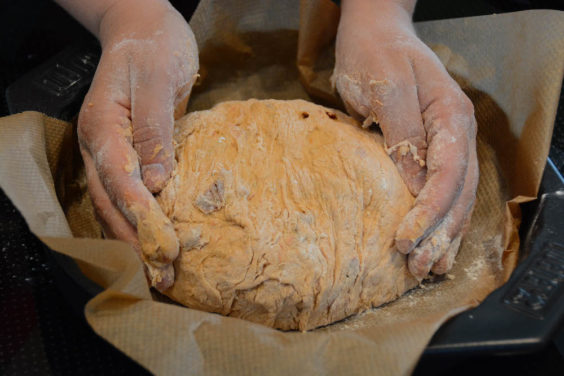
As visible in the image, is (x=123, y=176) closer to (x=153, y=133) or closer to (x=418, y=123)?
(x=153, y=133)

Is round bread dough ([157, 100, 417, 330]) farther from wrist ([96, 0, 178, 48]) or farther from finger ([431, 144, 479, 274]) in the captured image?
wrist ([96, 0, 178, 48])

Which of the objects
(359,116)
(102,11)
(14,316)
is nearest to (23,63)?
(102,11)

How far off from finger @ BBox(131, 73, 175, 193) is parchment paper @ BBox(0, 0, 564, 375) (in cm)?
19

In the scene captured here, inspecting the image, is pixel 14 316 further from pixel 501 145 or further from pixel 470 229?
pixel 501 145

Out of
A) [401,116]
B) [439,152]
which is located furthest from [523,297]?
[401,116]

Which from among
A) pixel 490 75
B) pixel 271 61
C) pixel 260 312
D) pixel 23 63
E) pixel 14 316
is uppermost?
pixel 490 75

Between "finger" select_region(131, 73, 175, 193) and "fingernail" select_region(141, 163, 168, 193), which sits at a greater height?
"finger" select_region(131, 73, 175, 193)

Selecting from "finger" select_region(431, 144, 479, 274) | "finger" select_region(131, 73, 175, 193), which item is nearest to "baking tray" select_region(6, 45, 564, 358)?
"finger" select_region(431, 144, 479, 274)

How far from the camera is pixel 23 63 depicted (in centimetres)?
168

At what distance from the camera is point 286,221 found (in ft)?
3.51

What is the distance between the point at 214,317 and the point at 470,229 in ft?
2.29

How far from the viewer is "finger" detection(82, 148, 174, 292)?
3.41 ft

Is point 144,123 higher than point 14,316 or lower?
higher

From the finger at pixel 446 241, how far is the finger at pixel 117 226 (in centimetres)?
52
